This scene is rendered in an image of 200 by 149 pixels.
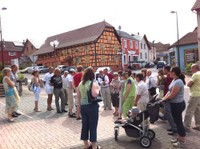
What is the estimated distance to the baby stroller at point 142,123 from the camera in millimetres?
5652

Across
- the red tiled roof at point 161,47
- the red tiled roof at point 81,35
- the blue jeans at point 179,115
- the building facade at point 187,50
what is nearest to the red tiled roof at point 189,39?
the building facade at point 187,50

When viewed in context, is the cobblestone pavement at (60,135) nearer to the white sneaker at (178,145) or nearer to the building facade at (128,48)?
the white sneaker at (178,145)

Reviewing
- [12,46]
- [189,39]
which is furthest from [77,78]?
[12,46]

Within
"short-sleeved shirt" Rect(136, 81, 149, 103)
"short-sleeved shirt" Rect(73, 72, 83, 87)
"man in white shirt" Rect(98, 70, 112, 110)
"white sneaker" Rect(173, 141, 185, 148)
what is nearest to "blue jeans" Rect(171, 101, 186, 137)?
"white sneaker" Rect(173, 141, 185, 148)

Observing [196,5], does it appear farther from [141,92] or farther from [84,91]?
[84,91]

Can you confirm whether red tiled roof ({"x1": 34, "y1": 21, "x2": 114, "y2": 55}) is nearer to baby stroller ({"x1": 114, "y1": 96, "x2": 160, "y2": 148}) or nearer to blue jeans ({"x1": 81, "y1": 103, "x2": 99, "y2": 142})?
baby stroller ({"x1": 114, "y1": 96, "x2": 160, "y2": 148})

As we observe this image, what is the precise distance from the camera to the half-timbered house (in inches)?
1747

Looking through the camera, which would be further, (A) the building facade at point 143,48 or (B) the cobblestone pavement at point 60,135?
(A) the building facade at point 143,48

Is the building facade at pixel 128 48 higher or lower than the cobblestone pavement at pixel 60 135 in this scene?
higher

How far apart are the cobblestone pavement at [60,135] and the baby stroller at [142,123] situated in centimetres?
19

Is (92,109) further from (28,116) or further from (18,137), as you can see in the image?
(28,116)

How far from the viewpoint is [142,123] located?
6.04 metres

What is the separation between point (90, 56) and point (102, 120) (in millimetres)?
36194

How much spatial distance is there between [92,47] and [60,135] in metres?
37.8
